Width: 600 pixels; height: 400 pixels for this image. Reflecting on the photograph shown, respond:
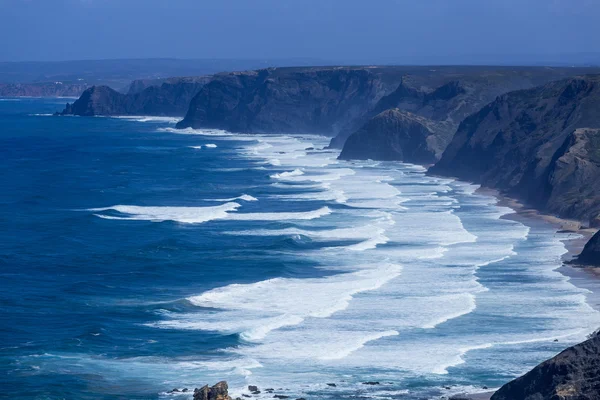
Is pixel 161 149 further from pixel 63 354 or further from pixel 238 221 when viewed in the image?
pixel 63 354

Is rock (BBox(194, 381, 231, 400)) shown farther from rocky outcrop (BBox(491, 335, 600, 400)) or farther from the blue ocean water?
rocky outcrop (BBox(491, 335, 600, 400))

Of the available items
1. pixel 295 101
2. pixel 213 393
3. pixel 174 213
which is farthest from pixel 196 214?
pixel 295 101

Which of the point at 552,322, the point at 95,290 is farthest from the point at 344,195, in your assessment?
the point at 552,322

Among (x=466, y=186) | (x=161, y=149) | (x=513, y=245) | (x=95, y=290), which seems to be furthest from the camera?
(x=161, y=149)

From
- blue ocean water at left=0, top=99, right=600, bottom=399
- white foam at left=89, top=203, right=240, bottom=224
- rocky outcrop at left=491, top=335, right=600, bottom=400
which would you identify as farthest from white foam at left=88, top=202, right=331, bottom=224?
rocky outcrop at left=491, top=335, right=600, bottom=400

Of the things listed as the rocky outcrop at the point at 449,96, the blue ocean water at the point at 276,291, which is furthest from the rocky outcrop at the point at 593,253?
the rocky outcrop at the point at 449,96

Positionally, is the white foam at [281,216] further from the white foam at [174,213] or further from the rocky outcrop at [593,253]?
the rocky outcrop at [593,253]
